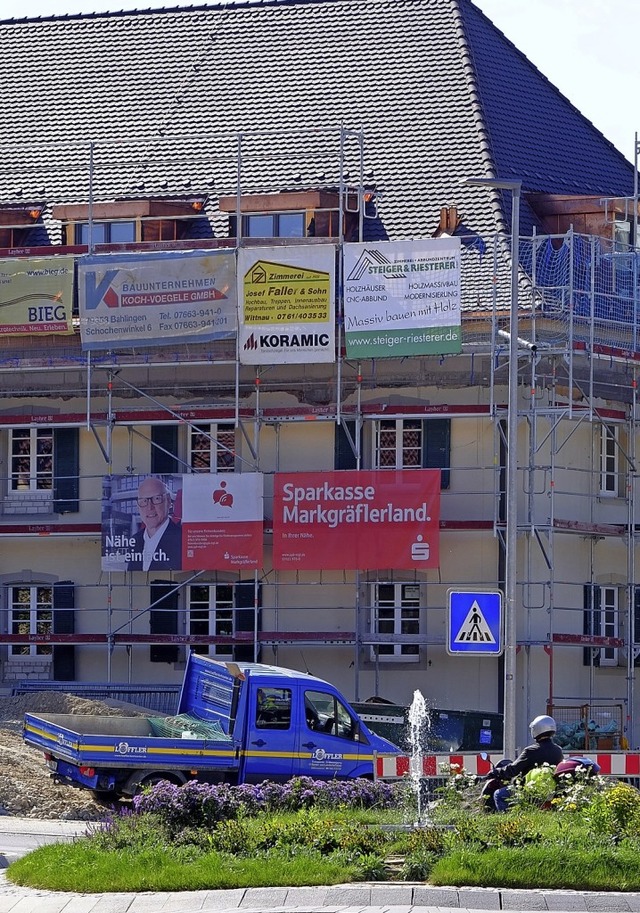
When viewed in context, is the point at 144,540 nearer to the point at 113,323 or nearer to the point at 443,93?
the point at 113,323

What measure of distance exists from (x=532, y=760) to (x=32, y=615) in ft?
61.3

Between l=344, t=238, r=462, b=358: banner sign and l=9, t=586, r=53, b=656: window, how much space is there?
7.75 meters

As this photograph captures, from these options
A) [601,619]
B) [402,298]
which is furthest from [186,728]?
[601,619]

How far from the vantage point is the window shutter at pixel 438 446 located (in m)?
34.2

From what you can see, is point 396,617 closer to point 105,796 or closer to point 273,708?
point 273,708

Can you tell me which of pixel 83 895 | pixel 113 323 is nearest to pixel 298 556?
pixel 113 323

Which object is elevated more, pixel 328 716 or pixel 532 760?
pixel 532 760

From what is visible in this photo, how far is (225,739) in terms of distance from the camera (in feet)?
78.8

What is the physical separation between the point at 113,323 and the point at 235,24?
10.4 m

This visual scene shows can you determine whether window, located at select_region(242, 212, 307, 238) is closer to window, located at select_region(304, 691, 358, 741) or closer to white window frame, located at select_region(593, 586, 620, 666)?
white window frame, located at select_region(593, 586, 620, 666)

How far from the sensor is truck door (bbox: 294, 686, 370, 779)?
80.2 feet

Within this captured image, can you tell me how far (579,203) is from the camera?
36.6 metres

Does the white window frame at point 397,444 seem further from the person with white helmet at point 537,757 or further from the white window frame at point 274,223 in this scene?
the person with white helmet at point 537,757

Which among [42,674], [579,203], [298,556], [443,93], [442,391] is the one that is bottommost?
[42,674]
